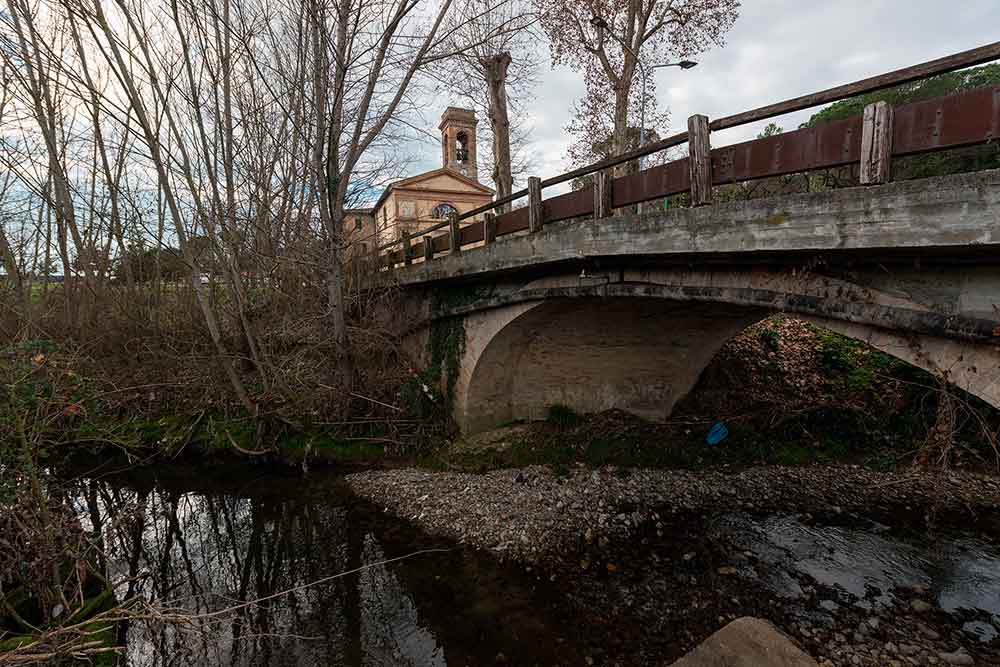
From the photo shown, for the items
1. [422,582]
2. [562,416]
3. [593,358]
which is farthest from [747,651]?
[562,416]

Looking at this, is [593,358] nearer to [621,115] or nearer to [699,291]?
[699,291]

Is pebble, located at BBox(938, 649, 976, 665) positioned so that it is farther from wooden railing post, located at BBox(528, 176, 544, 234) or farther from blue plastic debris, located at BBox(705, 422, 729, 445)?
wooden railing post, located at BBox(528, 176, 544, 234)

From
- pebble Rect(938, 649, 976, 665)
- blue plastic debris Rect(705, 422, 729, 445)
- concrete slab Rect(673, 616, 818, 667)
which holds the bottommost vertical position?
pebble Rect(938, 649, 976, 665)

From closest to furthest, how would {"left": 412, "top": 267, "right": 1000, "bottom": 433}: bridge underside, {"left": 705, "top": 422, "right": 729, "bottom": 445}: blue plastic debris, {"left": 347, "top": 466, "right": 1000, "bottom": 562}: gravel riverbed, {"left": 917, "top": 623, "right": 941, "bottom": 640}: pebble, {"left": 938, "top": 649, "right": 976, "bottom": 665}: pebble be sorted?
{"left": 412, "top": 267, "right": 1000, "bottom": 433}: bridge underside < {"left": 938, "top": 649, "right": 976, "bottom": 665}: pebble < {"left": 917, "top": 623, "right": 941, "bottom": 640}: pebble < {"left": 347, "top": 466, "right": 1000, "bottom": 562}: gravel riverbed < {"left": 705, "top": 422, "right": 729, "bottom": 445}: blue plastic debris

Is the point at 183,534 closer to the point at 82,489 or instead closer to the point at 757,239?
the point at 82,489

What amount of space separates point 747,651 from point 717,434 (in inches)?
205

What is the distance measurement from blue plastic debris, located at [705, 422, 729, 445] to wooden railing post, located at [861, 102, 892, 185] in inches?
245

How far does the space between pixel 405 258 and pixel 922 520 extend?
9.53 meters

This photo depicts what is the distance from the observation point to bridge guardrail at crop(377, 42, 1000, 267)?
259cm

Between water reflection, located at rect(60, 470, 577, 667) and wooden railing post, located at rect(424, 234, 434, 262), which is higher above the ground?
wooden railing post, located at rect(424, 234, 434, 262)

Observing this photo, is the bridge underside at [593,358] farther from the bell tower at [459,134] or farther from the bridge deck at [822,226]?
the bell tower at [459,134]

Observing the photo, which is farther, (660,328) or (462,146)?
(462,146)

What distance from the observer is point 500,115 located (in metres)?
12.4

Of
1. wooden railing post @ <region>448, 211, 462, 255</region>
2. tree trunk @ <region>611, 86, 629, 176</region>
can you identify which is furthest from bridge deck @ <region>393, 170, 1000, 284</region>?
tree trunk @ <region>611, 86, 629, 176</region>
